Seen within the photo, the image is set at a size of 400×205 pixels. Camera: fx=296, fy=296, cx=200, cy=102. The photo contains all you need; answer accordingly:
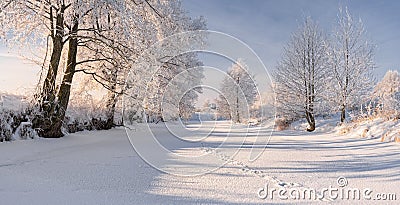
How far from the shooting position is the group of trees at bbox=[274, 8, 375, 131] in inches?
630

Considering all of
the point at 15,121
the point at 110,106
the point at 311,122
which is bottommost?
the point at 15,121

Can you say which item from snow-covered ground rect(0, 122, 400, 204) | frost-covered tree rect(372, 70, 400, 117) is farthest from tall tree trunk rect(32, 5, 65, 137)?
Answer: frost-covered tree rect(372, 70, 400, 117)

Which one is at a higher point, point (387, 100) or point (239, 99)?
point (239, 99)

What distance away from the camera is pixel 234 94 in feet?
63.0

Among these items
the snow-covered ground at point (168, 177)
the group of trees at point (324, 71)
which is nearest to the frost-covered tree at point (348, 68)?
the group of trees at point (324, 71)

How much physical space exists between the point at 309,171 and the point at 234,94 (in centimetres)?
1462

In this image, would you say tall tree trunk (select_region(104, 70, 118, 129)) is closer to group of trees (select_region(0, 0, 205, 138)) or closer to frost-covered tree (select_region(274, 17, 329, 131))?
group of trees (select_region(0, 0, 205, 138))

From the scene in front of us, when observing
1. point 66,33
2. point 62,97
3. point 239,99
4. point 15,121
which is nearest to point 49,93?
point 62,97

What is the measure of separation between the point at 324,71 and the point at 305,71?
1.01m

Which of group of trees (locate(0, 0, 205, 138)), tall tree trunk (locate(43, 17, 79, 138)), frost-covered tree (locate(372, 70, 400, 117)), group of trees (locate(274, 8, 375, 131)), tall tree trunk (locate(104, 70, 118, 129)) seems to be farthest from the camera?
group of trees (locate(274, 8, 375, 131))

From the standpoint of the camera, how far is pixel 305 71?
655 inches

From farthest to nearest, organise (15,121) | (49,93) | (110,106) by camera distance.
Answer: (110,106)
(49,93)
(15,121)

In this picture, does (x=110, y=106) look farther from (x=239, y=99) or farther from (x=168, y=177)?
(x=239, y=99)

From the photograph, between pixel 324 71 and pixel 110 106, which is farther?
pixel 324 71
